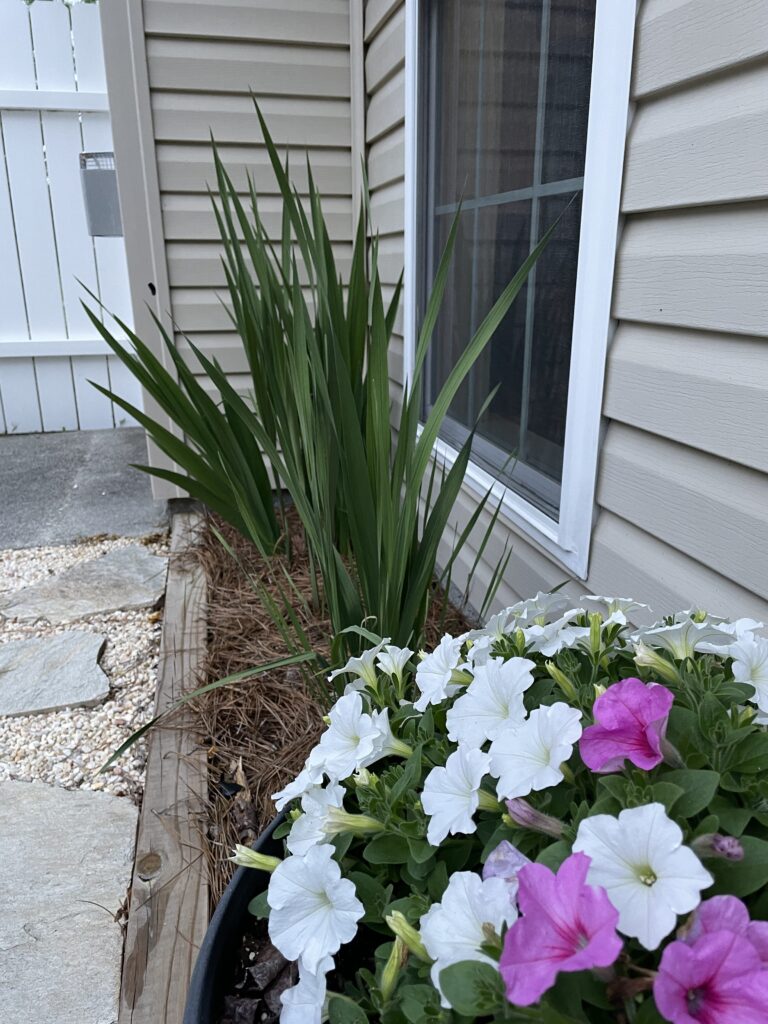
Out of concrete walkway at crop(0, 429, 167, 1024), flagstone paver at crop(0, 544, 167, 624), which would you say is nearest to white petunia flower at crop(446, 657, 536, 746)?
concrete walkway at crop(0, 429, 167, 1024)

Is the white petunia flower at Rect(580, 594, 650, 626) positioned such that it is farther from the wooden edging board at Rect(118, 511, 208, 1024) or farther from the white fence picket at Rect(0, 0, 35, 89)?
the white fence picket at Rect(0, 0, 35, 89)

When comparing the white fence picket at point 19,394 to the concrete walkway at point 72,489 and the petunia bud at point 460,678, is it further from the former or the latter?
the petunia bud at point 460,678

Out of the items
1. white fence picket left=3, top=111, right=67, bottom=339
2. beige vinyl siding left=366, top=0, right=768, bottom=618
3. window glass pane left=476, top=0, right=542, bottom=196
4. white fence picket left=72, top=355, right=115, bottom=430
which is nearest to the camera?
beige vinyl siding left=366, top=0, right=768, bottom=618

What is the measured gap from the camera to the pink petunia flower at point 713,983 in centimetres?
39

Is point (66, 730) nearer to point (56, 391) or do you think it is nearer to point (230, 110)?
point (230, 110)

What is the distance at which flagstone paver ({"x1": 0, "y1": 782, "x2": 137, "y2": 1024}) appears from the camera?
1093mm

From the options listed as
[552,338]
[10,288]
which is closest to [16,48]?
[10,288]

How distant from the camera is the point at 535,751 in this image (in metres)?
0.57

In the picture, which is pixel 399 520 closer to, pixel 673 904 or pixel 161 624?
pixel 673 904

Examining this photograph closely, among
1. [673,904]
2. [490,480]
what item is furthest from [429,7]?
[673,904]

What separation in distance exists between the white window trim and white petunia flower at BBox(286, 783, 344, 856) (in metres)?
0.75

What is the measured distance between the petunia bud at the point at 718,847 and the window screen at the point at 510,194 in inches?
38.0

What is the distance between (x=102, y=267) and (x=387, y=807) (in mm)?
4861

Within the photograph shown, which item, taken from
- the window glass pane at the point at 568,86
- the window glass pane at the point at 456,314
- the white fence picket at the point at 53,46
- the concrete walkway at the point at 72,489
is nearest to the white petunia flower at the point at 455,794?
the window glass pane at the point at 568,86
